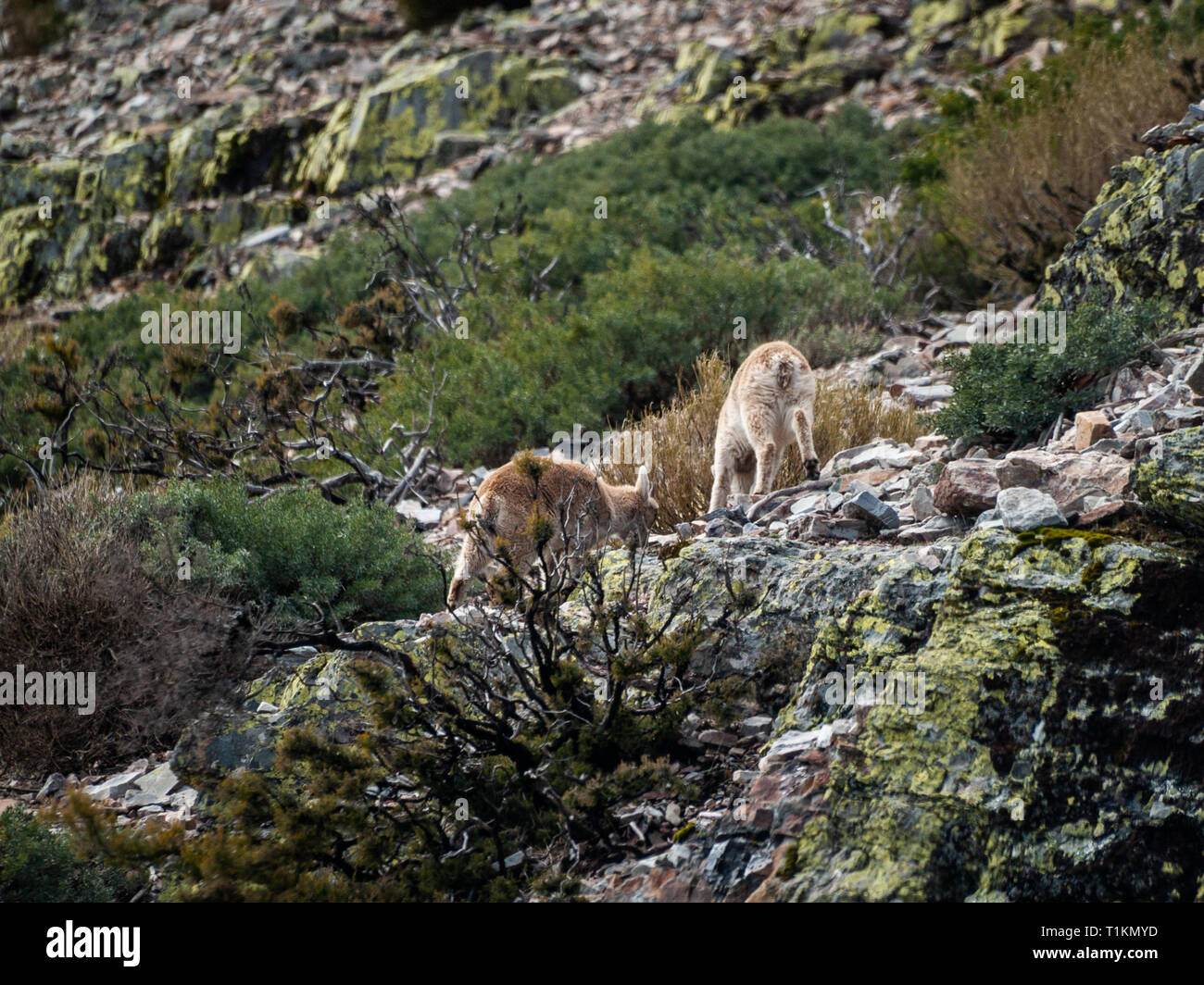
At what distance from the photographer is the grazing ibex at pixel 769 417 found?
7.02m

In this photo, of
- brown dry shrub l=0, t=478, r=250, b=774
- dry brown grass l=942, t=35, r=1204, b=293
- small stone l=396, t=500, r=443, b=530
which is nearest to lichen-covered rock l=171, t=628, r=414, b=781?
brown dry shrub l=0, t=478, r=250, b=774

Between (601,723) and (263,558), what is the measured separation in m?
3.30

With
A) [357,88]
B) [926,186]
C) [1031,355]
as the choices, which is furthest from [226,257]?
[1031,355]

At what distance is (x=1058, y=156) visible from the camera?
37.9ft

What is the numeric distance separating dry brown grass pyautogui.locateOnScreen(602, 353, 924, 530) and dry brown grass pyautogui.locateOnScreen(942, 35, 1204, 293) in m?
3.62

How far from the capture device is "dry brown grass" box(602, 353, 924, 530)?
7.93 meters

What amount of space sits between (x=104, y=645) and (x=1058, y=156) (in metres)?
10.2

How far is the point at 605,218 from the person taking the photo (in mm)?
16094

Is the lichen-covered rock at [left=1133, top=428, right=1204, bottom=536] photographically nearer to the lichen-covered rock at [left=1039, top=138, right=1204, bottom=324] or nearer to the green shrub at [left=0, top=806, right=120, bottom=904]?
the lichen-covered rock at [left=1039, top=138, right=1204, bottom=324]

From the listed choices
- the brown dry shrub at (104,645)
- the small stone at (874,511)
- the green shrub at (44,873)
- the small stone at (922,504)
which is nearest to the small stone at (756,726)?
the small stone at (874,511)

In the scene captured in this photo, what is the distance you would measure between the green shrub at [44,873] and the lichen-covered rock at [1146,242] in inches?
277

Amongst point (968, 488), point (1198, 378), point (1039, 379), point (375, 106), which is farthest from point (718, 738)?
point (375, 106)

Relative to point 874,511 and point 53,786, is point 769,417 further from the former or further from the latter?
point 53,786

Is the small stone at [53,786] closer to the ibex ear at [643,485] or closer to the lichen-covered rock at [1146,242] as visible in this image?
the ibex ear at [643,485]
